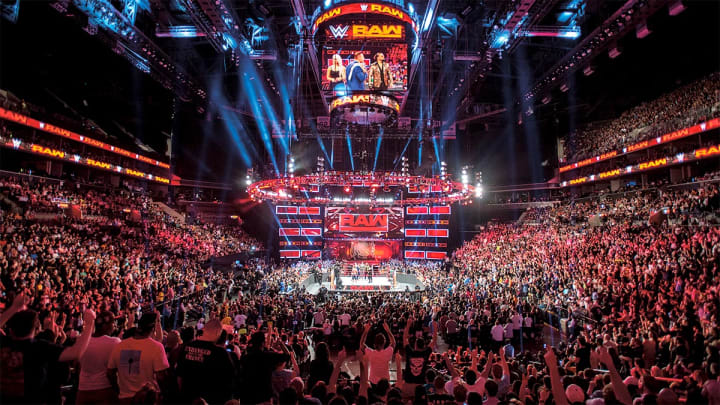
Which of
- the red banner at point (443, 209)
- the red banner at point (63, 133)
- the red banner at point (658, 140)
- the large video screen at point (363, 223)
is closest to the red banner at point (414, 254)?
the large video screen at point (363, 223)

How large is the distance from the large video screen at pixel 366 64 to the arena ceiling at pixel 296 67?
1704mm

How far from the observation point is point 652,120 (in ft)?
83.0

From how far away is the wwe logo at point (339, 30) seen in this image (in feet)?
45.3

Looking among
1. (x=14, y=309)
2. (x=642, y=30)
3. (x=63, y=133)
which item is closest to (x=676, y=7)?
(x=642, y=30)

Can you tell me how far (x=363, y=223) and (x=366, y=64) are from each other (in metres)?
24.6

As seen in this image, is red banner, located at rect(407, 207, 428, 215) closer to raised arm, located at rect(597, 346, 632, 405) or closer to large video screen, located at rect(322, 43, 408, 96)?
large video screen, located at rect(322, 43, 408, 96)

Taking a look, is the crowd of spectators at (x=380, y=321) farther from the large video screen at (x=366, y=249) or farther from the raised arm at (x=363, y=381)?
the large video screen at (x=366, y=249)

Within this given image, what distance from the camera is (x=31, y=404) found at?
10.5 ft

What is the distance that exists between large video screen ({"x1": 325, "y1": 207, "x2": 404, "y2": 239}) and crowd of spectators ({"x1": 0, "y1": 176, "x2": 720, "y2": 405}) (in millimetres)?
6216

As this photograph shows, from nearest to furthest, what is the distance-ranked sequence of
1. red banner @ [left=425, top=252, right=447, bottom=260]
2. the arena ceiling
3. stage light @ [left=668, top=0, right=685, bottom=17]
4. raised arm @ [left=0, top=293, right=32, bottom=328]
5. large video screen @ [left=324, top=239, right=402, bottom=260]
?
raised arm @ [left=0, top=293, right=32, bottom=328], stage light @ [left=668, top=0, right=685, bottom=17], the arena ceiling, red banner @ [left=425, top=252, right=447, bottom=260], large video screen @ [left=324, top=239, right=402, bottom=260]

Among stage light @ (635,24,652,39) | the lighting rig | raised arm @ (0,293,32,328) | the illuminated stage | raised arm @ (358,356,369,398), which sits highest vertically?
the lighting rig

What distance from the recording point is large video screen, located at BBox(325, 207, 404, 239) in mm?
37969

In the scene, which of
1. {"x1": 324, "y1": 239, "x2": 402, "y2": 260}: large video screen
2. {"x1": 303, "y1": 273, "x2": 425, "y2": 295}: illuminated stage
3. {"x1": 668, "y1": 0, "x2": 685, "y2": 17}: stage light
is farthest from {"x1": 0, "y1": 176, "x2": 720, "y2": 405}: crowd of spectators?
{"x1": 324, "y1": 239, "x2": 402, "y2": 260}: large video screen

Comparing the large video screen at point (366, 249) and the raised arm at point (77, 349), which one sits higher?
the large video screen at point (366, 249)
